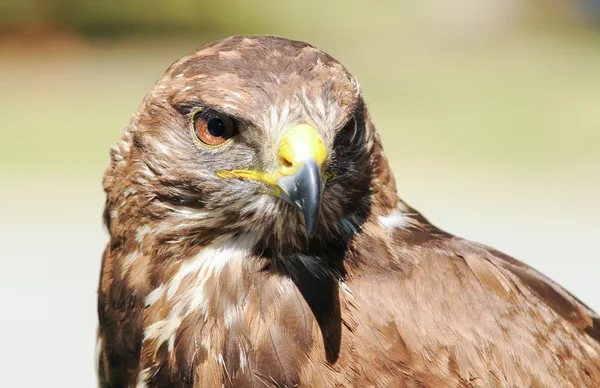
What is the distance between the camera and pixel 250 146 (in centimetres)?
280

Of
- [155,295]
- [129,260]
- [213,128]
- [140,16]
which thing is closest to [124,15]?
[140,16]

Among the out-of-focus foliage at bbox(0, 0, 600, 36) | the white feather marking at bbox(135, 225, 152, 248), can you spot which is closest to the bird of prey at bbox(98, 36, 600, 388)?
the white feather marking at bbox(135, 225, 152, 248)

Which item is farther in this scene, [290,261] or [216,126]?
[290,261]

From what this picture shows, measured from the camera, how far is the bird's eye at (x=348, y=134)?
2857mm

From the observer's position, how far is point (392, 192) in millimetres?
3111

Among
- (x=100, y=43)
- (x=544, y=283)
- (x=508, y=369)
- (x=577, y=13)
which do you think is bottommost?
(x=100, y=43)

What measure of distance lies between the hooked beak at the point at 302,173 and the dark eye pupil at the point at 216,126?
0.64 feet

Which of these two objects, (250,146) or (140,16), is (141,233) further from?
(140,16)

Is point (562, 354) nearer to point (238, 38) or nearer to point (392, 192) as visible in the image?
point (392, 192)

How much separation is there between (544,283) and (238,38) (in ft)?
4.38

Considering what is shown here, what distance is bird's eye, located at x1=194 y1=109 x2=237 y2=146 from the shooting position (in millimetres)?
2811

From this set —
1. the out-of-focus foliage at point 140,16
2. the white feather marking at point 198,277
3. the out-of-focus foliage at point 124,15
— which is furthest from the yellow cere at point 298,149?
the out-of-focus foliage at point 124,15

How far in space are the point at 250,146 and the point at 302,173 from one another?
0.26 metres

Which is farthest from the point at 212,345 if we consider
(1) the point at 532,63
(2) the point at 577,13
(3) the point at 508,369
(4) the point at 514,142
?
(2) the point at 577,13
